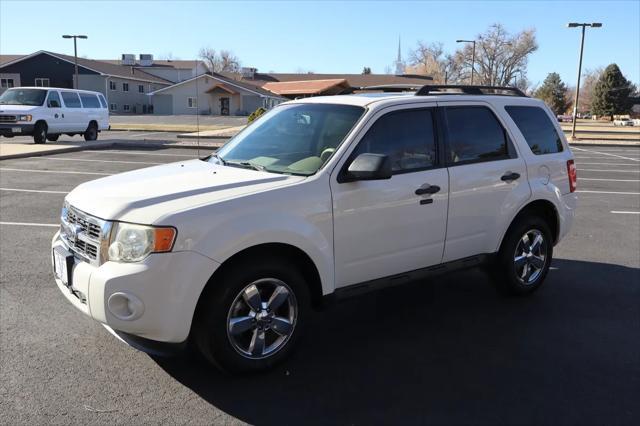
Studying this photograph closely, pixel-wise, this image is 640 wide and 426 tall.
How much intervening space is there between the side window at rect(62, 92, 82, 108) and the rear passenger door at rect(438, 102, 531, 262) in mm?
20827

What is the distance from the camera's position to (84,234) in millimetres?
3574

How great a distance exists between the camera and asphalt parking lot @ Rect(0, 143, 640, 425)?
329cm

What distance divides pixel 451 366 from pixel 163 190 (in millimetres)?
2302

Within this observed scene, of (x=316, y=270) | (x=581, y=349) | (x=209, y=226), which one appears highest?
(x=209, y=226)

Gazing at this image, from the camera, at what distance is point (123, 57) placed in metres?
80.2

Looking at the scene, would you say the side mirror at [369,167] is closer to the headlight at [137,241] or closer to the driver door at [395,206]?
the driver door at [395,206]

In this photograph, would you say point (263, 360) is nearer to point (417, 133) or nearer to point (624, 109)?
point (417, 133)

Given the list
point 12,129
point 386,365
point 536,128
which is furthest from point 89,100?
point 386,365

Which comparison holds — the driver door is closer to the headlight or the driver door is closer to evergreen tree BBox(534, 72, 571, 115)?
the headlight

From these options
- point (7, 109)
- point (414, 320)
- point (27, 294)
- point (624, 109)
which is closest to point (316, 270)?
point (414, 320)

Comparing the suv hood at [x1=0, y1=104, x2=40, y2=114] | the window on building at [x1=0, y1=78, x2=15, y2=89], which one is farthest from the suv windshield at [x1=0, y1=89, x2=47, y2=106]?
the window on building at [x1=0, y1=78, x2=15, y2=89]

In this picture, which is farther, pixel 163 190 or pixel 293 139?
pixel 293 139

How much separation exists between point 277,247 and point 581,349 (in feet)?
7.97

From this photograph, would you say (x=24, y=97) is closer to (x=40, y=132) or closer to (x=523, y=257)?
(x=40, y=132)
